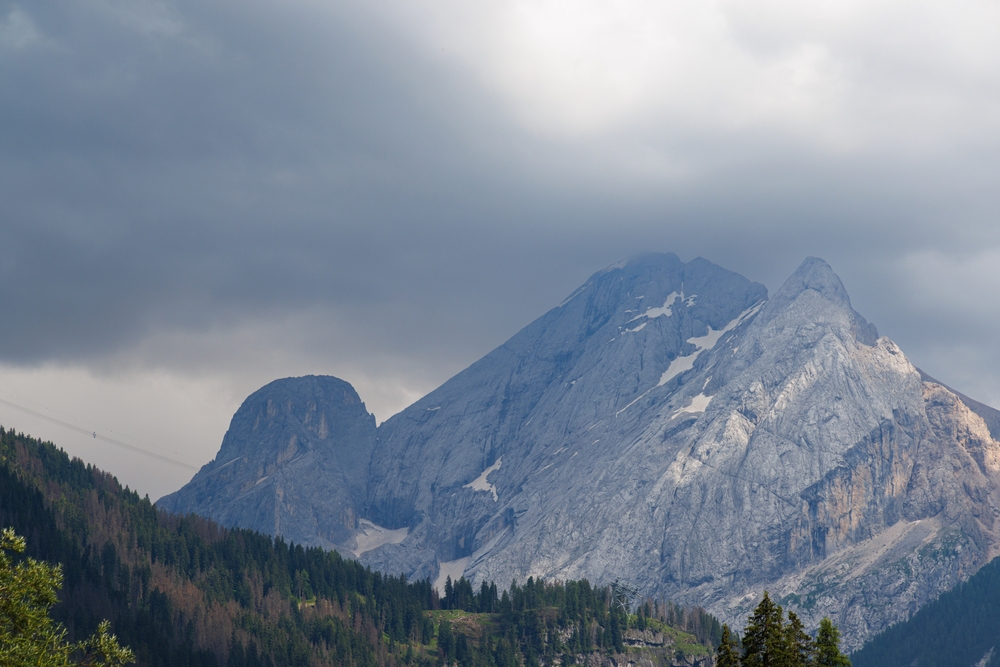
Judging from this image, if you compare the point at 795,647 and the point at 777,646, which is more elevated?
the point at 795,647

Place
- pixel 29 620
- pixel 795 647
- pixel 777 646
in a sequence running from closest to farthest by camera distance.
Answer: pixel 29 620 → pixel 777 646 → pixel 795 647

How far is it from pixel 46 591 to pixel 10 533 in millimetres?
3543

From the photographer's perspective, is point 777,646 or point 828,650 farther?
point 828,650

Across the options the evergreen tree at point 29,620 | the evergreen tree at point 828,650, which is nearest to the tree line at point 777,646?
the evergreen tree at point 828,650

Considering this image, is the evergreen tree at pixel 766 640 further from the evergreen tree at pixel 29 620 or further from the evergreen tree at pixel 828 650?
the evergreen tree at pixel 29 620

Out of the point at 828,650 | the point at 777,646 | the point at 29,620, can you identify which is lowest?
the point at 29,620

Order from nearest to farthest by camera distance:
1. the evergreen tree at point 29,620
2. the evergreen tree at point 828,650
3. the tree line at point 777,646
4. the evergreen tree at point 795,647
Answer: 1. the evergreen tree at point 29,620
2. the evergreen tree at point 795,647
3. the tree line at point 777,646
4. the evergreen tree at point 828,650

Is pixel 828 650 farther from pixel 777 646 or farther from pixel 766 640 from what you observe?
pixel 766 640

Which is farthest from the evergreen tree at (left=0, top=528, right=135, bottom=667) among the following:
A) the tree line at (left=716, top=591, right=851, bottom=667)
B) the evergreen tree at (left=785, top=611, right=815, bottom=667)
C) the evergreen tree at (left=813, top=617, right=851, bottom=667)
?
the evergreen tree at (left=813, top=617, right=851, bottom=667)

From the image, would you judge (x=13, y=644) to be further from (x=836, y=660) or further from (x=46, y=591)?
(x=836, y=660)

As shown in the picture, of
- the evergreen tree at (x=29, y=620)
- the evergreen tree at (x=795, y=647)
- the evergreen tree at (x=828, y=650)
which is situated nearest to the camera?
the evergreen tree at (x=29, y=620)

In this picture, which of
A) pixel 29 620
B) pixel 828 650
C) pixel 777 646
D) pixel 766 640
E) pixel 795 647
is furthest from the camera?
pixel 828 650

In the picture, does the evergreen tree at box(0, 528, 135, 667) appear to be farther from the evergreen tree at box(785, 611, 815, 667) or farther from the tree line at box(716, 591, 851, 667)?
the evergreen tree at box(785, 611, 815, 667)

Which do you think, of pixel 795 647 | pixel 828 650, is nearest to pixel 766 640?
pixel 795 647
